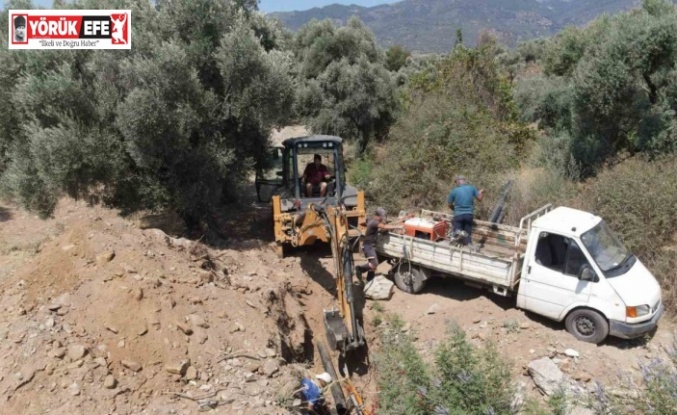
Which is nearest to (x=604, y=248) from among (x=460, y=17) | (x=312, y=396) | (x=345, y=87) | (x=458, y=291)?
(x=458, y=291)

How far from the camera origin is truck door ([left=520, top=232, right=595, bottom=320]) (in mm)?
7309

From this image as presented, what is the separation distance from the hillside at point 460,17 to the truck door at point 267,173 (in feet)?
306

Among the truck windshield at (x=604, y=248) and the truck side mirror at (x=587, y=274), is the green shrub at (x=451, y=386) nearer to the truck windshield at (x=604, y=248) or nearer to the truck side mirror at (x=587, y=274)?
the truck side mirror at (x=587, y=274)

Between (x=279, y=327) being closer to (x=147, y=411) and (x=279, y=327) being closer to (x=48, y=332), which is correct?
(x=147, y=411)

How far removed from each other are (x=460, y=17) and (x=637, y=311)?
152901 millimetres

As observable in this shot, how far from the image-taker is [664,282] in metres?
8.32

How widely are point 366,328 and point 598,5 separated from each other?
571 ft

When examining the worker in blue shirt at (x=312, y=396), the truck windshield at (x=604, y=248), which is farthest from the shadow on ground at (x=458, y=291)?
the worker in blue shirt at (x=312, y=396)

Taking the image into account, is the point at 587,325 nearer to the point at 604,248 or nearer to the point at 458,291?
the point at 604,248

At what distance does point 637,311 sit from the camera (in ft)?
22.7

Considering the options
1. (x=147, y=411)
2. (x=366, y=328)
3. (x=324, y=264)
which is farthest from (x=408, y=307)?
(x=147, y=411)

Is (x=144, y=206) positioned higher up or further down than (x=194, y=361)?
higher up

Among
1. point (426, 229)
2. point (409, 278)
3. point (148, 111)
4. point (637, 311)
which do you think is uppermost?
point (148, 111)

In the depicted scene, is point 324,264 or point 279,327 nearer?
point 279,327
